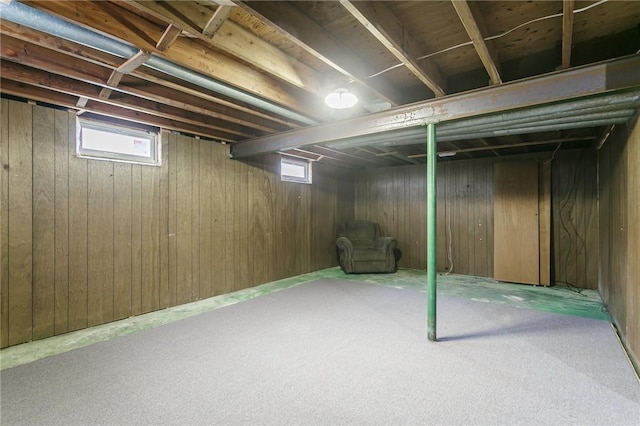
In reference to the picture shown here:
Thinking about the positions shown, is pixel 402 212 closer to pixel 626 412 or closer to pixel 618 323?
pixel 618 323

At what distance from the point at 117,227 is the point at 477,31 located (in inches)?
139

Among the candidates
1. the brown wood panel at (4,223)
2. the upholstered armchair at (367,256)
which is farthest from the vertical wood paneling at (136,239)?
the upholstered armchair at (367,256)

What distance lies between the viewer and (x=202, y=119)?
10.4ft

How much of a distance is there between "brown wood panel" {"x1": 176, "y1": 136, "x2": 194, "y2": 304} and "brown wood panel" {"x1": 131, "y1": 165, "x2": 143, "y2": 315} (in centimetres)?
42

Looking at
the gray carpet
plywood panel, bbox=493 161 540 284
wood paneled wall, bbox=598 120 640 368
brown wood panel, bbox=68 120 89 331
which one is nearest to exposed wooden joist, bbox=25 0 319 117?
brown wood panel, bbox=68 120 89 331

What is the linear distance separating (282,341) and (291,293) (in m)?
1.50

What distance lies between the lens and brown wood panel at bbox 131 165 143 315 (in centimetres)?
323

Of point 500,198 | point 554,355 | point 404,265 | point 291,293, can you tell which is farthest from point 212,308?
point 500,198

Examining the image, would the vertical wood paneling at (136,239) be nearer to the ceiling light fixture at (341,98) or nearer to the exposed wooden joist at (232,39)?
the exposed wooden joist at (232,39)

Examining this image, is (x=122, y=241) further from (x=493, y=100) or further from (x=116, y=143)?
(x=493, y=100)

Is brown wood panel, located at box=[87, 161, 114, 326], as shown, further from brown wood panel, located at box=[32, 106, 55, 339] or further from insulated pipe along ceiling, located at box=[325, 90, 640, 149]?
insulated pipe along ceiling, located at box=[325, 90, 640, 149]

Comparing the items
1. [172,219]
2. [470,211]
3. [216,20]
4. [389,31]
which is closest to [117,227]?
[172,219]

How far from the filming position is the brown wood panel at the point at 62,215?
273 cm

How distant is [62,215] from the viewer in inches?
109
